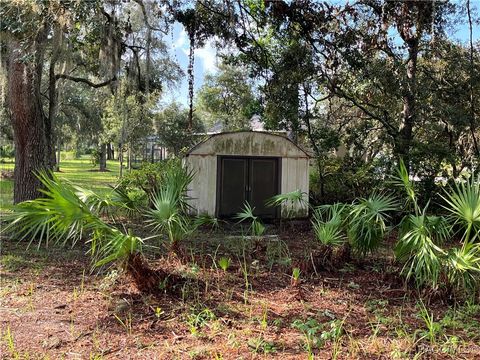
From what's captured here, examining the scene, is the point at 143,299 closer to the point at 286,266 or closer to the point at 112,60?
the point at 286,266

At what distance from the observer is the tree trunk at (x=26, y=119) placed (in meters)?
7.23

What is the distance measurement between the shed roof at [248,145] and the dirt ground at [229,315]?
472cm

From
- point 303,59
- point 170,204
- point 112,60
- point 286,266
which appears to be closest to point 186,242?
point 286,266

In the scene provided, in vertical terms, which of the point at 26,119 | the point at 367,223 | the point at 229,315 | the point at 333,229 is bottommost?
the point at 229,315

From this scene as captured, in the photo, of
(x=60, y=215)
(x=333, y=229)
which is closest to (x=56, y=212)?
(x=60, y=215)

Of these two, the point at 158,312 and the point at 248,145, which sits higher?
the point at 248,145

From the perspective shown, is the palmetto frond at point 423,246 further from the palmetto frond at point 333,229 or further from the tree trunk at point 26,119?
the tree trunk at point 26,119

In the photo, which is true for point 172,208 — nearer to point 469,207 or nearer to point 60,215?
point 60,215

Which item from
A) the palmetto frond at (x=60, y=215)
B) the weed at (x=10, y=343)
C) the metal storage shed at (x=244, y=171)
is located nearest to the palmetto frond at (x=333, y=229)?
the palmetto frond at (x=60, y=215)

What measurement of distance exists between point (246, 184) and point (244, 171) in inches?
12.2

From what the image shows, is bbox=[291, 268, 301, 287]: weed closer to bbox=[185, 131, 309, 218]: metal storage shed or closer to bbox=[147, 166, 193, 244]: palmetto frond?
bbox=[147, 166, 193, 244]: palmetto frond

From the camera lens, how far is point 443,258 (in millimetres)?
4535

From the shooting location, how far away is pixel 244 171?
10.7 m

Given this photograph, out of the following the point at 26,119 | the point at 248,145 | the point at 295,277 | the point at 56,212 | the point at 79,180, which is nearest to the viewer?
the point at 56,212
